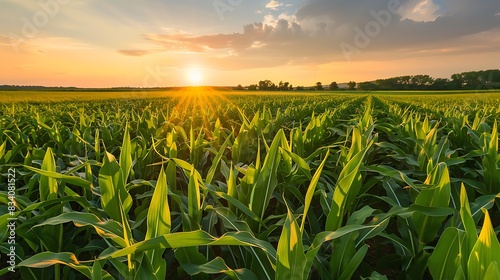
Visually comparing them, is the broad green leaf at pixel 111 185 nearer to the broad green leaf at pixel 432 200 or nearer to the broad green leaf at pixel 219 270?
the broad green leaf at pixel 219 270

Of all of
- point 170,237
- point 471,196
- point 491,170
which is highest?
point 170,237

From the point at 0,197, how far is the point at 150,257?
906 millimetres

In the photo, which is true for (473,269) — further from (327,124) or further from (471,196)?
(327,124)

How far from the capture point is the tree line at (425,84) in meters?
85.7

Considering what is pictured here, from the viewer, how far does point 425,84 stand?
308 ft

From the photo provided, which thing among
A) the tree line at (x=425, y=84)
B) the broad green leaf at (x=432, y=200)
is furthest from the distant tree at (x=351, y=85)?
the broad green leaf at (x=432, y=200)

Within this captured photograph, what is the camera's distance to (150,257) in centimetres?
116

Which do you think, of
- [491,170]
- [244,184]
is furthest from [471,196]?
[244,184]

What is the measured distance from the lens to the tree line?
8568 cm

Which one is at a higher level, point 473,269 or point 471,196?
point 473,269

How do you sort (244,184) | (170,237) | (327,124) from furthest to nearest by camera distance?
(327,124)
(244,184)
(170,237)

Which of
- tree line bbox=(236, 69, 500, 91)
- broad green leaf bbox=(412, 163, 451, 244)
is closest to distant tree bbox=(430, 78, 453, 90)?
tree line bbox=(236, 69, 500, 91)

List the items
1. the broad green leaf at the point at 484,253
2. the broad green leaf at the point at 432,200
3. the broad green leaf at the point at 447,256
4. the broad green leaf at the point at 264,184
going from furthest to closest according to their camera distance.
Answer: the broad green leaf at the point at 264,184 < the broad green leaf at the point at 432,200 < the broad green leaf at the point at 447,256 < the broad green leaf at the point at 484,253

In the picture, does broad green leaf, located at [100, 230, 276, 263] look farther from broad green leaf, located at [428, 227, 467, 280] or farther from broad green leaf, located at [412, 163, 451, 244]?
broad green leaf, located at [412, 163, 451, 244]
